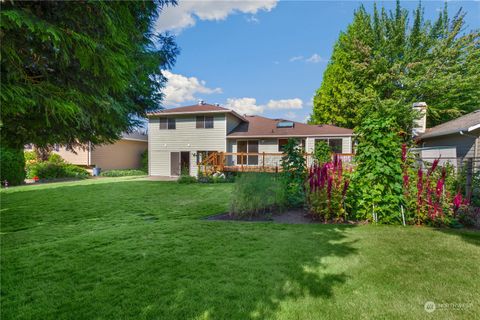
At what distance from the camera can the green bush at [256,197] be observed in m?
5.64

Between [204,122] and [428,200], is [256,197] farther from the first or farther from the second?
[204,122]

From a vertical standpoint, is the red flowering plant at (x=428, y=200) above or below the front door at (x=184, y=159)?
below

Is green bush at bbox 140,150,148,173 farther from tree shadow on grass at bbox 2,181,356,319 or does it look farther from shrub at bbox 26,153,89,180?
tree shadow on grass at bbox 2,181,356,319

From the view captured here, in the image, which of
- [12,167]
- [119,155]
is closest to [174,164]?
[119,155]

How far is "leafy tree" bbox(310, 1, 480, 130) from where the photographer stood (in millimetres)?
17000

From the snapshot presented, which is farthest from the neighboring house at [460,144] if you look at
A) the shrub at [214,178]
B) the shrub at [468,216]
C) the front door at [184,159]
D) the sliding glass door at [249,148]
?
the front door at [184,159]

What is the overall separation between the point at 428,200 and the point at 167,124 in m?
17.3

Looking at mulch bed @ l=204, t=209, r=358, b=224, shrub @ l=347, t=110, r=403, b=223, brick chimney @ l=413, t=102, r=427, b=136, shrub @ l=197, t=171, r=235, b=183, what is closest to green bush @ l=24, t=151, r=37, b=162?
shrub @ l=197, t=171, r=235, b=183

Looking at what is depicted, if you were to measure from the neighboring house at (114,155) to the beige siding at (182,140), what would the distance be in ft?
6.89

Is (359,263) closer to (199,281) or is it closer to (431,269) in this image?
(431,269)

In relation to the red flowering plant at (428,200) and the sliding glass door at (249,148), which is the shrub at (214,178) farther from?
the red flowering plant at (428,200)

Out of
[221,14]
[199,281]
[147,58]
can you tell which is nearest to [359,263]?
[199,281]

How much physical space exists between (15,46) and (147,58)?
7.49ft

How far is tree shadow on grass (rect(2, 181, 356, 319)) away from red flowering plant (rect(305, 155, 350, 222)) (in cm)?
49
